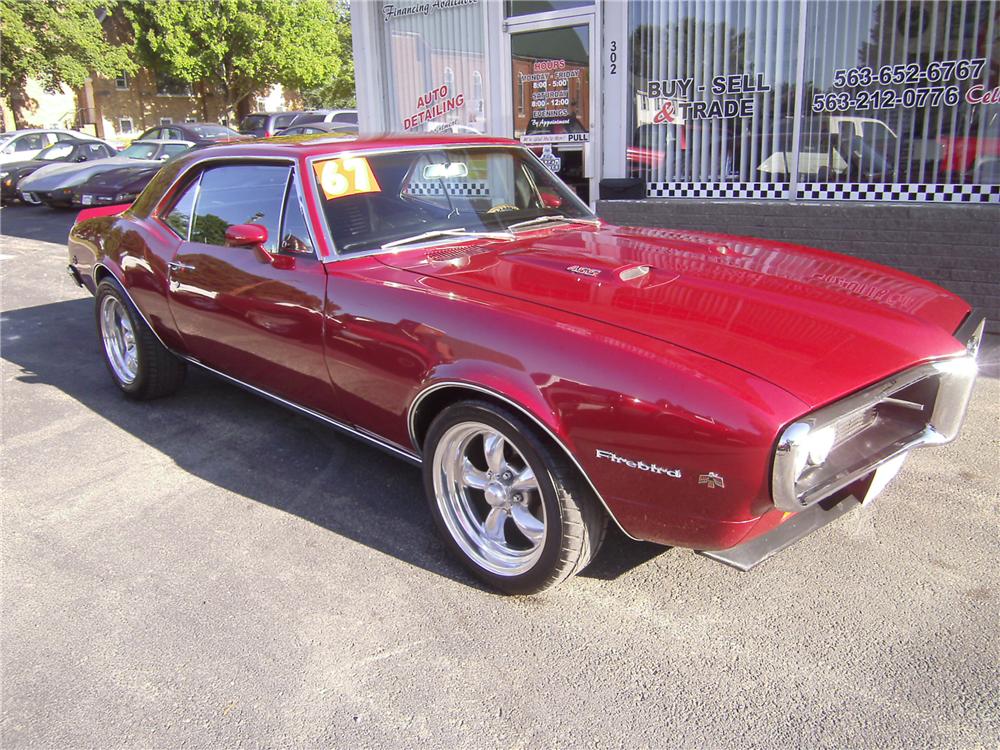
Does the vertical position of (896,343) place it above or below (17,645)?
above

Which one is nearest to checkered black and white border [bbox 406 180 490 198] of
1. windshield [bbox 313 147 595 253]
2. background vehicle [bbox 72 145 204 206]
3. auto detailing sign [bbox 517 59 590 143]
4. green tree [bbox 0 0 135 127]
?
windshield [bbox 313 147 595 253]

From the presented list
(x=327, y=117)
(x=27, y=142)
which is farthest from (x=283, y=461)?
(x=27, y=142)

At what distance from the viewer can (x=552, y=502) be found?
2586mm

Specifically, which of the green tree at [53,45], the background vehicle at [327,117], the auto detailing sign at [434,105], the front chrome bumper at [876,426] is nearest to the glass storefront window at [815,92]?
the auto detailing sign at [434,105]

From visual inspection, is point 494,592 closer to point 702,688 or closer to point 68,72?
point 702,688

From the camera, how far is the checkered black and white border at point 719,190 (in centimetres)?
707

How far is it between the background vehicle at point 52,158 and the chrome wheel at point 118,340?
1492cm

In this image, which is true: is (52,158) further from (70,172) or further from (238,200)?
(238,200)

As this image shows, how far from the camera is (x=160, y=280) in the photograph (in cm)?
439

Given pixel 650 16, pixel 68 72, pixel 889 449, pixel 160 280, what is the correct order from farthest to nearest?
pixel 68 72, pixel 650 16, pixel 160 280, pixel 889 449

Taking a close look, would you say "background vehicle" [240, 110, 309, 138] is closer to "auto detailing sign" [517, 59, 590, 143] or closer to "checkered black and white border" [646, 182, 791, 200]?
"auto detailing sign" [517, 59, 590, 143]

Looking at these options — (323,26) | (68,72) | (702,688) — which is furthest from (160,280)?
(323,26)

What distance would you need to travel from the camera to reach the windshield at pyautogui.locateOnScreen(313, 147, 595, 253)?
3531 millimetres

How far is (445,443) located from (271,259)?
51.7 inches
